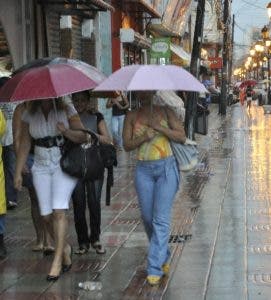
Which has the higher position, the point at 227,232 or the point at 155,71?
the point at 155,71

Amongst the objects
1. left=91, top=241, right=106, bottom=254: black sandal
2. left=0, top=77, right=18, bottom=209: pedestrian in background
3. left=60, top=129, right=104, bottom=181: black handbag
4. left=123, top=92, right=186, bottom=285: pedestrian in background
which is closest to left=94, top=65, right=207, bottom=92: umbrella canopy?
left=123, top=92, right=186, bottom=285: pedestrian in background

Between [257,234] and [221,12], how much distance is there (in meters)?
32.6

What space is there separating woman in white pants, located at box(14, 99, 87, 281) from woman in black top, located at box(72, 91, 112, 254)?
58 cm

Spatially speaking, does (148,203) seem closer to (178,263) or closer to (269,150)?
(178,263)

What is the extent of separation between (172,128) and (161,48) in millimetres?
16161

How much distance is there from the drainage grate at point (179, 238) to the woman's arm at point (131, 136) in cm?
191

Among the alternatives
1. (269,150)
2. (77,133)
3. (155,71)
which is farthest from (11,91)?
(269,150)

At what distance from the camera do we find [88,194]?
754 centimetres

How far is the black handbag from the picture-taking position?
6.66 meters

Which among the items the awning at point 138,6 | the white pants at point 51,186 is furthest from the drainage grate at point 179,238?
the awning at point 138,6

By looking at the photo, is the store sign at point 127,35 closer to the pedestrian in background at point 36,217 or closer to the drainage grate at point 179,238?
the drainage grate at point 179,238

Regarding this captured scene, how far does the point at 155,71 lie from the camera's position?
6.24 m

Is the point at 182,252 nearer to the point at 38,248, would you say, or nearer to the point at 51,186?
the point at 38,248

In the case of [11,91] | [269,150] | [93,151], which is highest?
[11,91]
